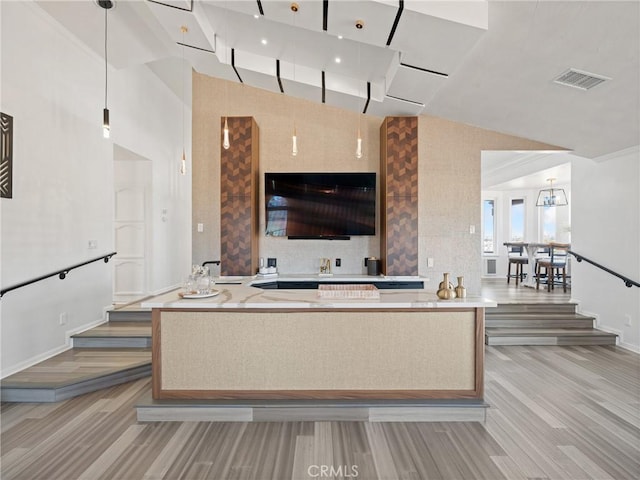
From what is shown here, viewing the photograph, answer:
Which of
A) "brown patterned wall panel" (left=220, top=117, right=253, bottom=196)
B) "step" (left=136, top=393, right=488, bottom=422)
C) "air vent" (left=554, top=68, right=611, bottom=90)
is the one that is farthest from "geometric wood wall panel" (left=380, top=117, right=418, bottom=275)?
"step" (left=136, top=393, right=488, bottom=422)

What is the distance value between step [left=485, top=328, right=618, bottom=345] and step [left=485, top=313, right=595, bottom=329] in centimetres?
20

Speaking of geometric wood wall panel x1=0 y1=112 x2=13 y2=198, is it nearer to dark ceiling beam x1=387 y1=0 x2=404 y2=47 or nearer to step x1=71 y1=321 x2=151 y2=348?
step x1=71 y1=321 x2=151 y2=348

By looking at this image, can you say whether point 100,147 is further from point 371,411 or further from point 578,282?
point 578,282

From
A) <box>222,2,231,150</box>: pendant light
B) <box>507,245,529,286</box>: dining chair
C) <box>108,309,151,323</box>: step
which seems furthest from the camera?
<box>507,245,529,286</box>: dining chair

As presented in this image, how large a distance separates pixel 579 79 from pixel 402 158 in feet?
6.90

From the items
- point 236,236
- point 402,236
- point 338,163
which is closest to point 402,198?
point 402,236

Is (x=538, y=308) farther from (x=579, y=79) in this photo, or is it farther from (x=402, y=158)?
(x=579, y=79)

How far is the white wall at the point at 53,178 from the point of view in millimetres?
A: 3156

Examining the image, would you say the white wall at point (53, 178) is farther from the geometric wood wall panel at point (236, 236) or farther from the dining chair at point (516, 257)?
the dining chair at point (516, 257)

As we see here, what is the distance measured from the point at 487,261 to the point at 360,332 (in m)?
8.64

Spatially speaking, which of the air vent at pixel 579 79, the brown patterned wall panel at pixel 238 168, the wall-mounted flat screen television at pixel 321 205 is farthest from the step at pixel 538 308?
the brown patterned wall panel at pixel 238 168

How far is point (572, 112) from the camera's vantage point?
3.94 meters

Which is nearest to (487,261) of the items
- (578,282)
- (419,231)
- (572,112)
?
(578,282)

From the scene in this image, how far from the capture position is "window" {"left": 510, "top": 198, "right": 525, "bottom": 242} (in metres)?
10.1
